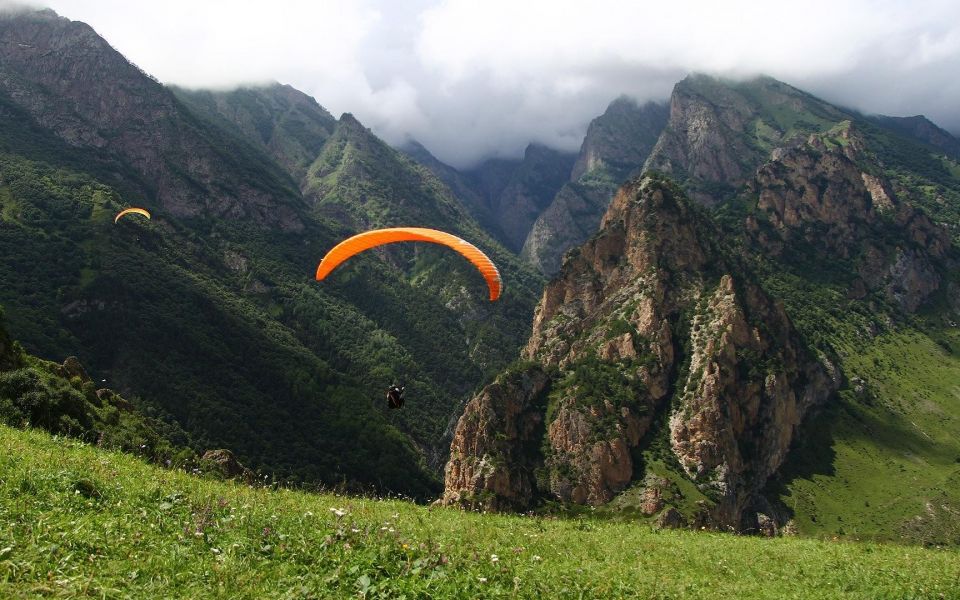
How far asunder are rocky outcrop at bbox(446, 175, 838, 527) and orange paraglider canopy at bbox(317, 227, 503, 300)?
72.5 m

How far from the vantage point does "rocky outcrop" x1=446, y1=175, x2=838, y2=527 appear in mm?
116312

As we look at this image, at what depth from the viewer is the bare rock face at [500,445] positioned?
354 feet

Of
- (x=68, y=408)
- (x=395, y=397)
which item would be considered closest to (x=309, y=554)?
(x=395, y=397)

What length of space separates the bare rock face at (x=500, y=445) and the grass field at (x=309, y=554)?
87.2m

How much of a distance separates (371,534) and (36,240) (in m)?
203

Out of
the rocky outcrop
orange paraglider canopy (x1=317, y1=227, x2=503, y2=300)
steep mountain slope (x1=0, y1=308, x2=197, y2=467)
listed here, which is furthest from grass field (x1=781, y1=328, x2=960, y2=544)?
steep mountain slope (x1=0, y1=308, x2=197, y2=467)

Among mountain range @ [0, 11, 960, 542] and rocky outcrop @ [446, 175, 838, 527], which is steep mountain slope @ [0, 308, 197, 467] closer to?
mountain range @ [0, 11, 960, 542]

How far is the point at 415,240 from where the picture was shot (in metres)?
27.8

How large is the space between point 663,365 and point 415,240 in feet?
379

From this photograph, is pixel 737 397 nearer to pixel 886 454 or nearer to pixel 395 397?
pixel 886 454

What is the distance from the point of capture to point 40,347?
134 m

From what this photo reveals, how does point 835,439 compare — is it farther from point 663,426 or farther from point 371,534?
point 371,534

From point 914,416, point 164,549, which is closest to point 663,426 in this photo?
point 914,416

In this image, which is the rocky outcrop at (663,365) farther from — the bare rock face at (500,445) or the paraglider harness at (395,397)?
the paraglider harness at (395,397)
